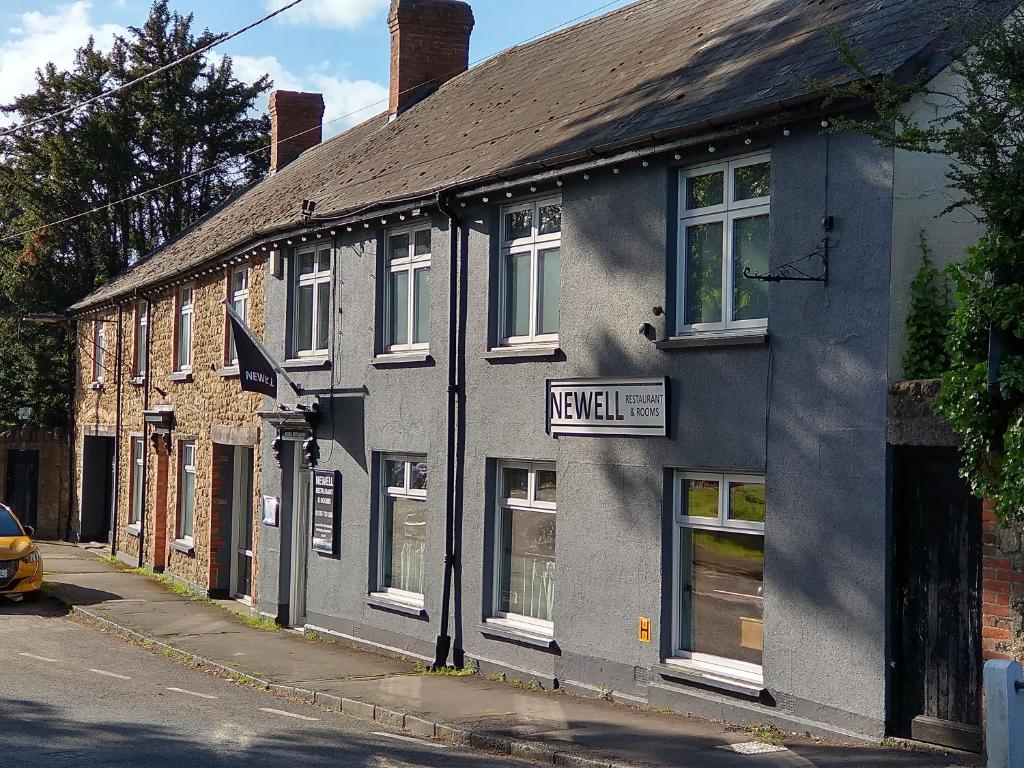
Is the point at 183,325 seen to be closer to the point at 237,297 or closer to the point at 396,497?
the point at 237,297

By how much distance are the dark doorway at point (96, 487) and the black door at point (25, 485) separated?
88.1 inches

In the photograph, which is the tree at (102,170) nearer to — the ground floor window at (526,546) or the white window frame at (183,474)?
the white window frame at (183,474)

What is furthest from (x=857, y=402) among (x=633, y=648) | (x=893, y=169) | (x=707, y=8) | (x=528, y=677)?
(x=707, y=8)

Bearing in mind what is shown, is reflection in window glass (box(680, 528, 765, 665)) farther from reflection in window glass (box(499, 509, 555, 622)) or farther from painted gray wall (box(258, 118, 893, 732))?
reflection in window glass (box(499, 509, 555, 622))

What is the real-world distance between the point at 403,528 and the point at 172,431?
31.7 feet

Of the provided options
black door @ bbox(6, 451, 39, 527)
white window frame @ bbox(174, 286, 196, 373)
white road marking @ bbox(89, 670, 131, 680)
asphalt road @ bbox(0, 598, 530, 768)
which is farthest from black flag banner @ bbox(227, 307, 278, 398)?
black door @ bbox(6, 451, 39, 527)

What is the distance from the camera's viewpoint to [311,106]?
28203mm

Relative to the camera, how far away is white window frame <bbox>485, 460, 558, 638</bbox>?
12.9 metres

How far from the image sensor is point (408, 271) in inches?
609

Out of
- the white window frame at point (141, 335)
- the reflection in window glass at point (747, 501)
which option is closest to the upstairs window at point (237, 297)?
the white window frame at point (141, 335)

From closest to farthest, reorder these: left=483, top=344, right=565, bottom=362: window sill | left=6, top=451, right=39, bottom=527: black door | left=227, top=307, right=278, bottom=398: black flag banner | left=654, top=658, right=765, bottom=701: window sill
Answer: left=654, top=658, right=765, bottom=701: window sill, left=483, top=344, right=565, bottom=362: window sill, left=227, top=307, right=278, bottom=398: black flag banner, left=6, top=451, right=39, bottom=527: black door

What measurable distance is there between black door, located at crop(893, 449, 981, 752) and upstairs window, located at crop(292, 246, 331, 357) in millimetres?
9711

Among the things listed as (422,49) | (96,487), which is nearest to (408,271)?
(422,49)

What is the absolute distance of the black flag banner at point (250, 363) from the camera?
55.8 feet
